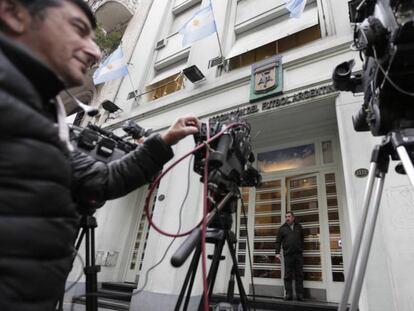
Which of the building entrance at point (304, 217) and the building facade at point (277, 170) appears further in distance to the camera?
the building entrance at point (304, 217)

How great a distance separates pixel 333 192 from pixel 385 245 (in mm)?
1911

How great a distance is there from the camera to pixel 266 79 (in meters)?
4.94

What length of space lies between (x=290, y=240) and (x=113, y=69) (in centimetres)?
604

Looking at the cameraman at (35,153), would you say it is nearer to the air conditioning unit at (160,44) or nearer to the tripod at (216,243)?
the tripod at (216,243)

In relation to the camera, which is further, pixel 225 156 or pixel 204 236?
pixel 225 156

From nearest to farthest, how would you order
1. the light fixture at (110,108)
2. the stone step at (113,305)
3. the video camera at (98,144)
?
the video camera at (98,144)
the stone step at (113,305)
the light fixture at (110,108)

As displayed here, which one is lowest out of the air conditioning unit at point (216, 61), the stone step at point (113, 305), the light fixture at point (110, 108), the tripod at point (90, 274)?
the stone step at point (113, 305)

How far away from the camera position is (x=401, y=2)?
1.05 m

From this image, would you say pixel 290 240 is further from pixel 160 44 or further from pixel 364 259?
pixel 160 44

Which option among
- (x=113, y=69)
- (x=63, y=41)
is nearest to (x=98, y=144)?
(x=63, y=41)

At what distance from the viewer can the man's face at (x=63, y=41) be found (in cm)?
84

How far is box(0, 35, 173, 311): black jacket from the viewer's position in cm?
57

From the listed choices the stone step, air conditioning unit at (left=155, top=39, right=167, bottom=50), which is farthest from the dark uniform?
air conditioning unit at (left=155, top=39, right=167, bottom=50)

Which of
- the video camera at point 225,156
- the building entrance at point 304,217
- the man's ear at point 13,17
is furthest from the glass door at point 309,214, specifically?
the man's ear at point 13,17
